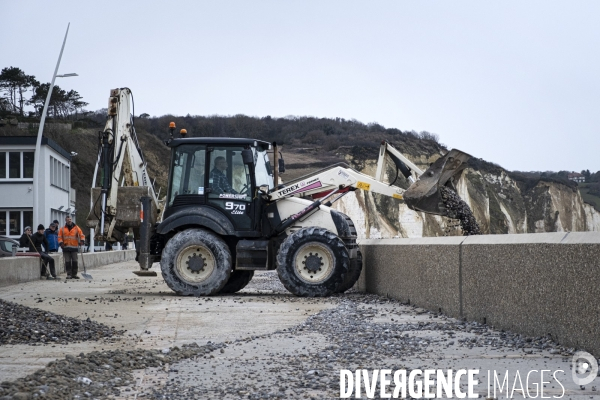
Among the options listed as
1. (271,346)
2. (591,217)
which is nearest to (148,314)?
(271,346)

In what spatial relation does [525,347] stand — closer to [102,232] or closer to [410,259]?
[410,259]

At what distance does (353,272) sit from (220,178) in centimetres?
318

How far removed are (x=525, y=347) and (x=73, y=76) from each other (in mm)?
26123

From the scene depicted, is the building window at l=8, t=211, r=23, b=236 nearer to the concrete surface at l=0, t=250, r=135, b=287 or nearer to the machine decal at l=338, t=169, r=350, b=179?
the concrete surface at l=0, t=250, r=135, b=287

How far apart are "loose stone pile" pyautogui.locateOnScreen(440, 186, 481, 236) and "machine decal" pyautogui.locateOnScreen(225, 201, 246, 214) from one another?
12.7 ft

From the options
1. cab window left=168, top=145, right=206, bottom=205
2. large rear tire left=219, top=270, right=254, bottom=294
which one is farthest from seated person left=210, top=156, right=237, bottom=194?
large rear tire left=219, top=270, right=254, bottom=294

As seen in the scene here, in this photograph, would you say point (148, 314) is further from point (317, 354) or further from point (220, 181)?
point (317, 354)

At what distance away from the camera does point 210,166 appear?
17703mm

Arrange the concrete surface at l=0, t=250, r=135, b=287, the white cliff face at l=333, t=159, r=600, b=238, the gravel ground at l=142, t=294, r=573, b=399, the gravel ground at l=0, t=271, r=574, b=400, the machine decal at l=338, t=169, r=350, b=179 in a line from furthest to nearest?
1. the white cliff face at l=333, t=159, r=600, b=238
2. the concrete surface at l=0, t=250, r=135, b=287
3. the machine decal at l=338, t=169, r=350, b=179
4. the gravel ground at l=142, t=294, r=573, b=399
5. the gravel ground at l=0, t=271, r=574, b=400

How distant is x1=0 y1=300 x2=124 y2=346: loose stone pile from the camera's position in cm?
995

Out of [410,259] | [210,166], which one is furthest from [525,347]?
[210,166]

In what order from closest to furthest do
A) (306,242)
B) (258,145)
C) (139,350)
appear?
(139,350) → (306,242) → (258,145)

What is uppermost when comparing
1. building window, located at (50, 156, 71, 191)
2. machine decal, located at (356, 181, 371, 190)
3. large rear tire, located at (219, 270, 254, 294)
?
building window, located at (50, 156, 71, 191)

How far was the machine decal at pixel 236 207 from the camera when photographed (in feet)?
57.8
